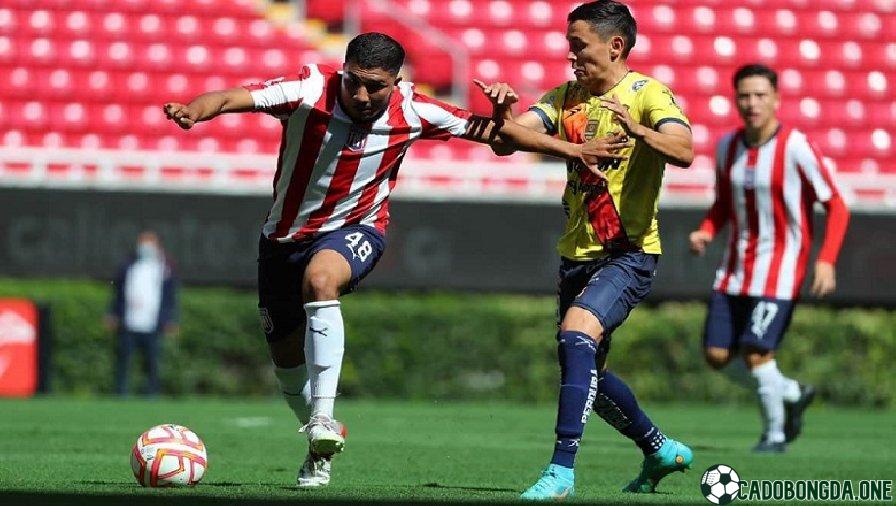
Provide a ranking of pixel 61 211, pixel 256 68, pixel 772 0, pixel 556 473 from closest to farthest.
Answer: pixel 556 473 < pixel 61 211 < pixel 256 68 < pixel 772 0

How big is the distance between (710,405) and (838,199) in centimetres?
720

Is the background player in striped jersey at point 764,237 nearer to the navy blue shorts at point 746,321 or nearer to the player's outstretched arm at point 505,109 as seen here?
the navy blue shorts at point 746,321

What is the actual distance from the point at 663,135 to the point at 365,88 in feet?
4.28

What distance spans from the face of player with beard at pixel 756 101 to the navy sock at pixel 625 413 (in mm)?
3522

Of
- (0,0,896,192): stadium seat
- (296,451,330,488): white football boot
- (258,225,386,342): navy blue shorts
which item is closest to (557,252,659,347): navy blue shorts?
(258,225,386,342): navy blue shorts

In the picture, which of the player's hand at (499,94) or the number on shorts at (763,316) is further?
the number on shorts at (763,316)

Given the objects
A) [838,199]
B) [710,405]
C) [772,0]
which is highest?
[772,0]

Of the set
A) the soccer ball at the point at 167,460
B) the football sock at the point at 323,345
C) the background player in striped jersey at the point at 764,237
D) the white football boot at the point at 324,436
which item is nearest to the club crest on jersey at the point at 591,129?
the football sock at the point at 323,345

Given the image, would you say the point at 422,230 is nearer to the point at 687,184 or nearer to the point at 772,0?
the point at 687,184

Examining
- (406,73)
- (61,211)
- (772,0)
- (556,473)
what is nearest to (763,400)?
(556,473)

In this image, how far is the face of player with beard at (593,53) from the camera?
7.04 meters

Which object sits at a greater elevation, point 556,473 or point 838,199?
point 838,199

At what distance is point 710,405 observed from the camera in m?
17.1

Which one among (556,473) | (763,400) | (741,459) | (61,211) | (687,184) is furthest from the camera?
(687,184)
